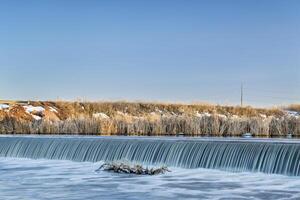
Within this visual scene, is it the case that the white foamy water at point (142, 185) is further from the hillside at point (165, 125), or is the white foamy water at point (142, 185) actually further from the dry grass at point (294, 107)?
the dry grass at point (294, 107)

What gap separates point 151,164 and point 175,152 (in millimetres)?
728

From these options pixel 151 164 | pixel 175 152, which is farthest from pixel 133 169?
pixel 175 152

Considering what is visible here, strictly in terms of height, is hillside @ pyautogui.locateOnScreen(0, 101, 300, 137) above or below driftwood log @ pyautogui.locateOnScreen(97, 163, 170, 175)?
above

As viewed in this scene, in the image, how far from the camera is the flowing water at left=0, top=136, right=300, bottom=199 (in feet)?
37.9

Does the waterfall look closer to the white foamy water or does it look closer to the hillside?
the white foamy water

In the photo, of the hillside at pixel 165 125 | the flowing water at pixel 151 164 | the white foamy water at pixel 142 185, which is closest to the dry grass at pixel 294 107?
the hillside at pixel 165 125

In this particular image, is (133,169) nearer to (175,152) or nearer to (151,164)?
(151,164)

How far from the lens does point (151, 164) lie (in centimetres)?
1709

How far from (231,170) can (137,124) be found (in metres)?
10.8

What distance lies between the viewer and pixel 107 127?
26375 millimetres

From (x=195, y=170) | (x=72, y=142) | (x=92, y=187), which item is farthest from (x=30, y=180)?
(x=72, y=142)

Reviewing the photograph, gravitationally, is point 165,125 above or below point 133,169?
above

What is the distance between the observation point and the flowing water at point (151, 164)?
1154 cm

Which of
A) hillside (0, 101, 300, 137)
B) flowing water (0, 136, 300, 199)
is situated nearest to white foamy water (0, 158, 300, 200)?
flowing water (0, 136, 300, 199)
